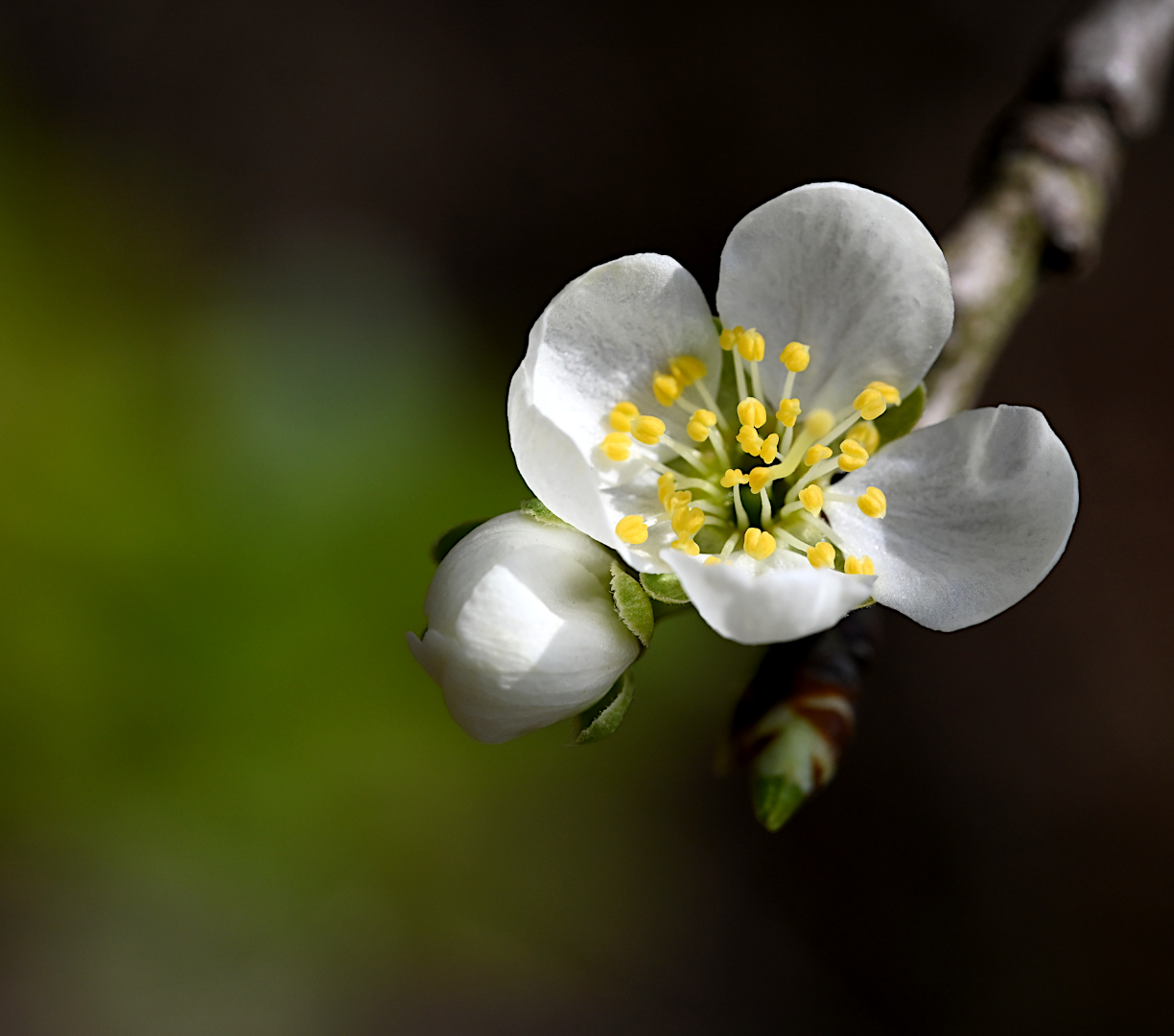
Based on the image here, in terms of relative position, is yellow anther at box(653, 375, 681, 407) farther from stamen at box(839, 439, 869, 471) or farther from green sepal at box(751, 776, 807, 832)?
green sepal at box(751, 776, 807, 832)

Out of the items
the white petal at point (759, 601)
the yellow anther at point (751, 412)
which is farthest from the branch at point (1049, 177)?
the white petal at point (759, 601)

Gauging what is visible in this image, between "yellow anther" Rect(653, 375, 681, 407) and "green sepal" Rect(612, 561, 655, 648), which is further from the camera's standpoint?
"yellow anther" Rect(653, 375, 681, 407)

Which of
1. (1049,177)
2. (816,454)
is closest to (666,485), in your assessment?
(816,454)

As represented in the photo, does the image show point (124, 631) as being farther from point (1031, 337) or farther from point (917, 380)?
point (1031, 337)

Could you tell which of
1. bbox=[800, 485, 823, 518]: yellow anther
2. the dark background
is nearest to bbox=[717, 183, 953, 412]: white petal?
bbox=[800, 485, 823, 518]: yellow anther

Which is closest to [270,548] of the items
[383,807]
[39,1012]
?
[383,807]

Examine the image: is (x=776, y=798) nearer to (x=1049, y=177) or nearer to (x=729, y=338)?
(x=729, y=338)
